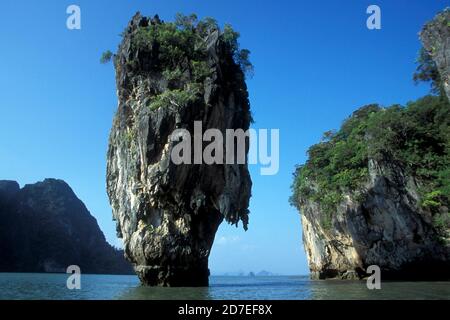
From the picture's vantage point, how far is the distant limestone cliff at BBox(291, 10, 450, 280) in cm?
2550

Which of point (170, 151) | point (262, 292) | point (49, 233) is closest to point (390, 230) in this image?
point (262, 292)

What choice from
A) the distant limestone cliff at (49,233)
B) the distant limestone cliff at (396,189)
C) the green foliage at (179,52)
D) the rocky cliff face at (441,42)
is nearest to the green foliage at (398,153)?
the distant limestone cliff at (396,189)

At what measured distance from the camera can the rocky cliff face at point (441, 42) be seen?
2211 centimetres

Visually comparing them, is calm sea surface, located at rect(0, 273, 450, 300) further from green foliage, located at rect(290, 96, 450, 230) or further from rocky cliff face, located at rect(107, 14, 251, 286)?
green foliage, located at rect(290, 96, 450, 230)

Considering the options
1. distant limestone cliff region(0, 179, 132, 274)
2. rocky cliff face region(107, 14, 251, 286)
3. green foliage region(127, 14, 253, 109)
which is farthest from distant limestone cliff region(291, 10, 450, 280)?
distant limestone cliff region(0, 179, 132, 274)

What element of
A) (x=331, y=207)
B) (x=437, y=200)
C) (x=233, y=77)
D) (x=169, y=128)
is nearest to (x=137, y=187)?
(x=169, y=128)

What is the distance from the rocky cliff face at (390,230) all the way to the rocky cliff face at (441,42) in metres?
7.38

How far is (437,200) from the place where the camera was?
25.0 m

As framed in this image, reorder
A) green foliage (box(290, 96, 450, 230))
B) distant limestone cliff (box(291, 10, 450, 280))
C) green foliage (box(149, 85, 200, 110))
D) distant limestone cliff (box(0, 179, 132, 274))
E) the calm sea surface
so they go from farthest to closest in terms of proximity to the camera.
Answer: distant limestone cliff (box(0, 179, 132, 274)) < green foliage (box(290, 96, 450, 230)) < distant limestone cliff (box(291, 10, 450, 280)) < green foliage (box(149, 85, 200, 110)) < the calm sea surface

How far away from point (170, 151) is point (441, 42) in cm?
1624

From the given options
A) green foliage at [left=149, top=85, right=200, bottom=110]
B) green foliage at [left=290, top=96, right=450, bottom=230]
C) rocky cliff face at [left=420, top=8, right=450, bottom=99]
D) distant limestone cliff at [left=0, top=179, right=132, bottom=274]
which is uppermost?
rocky cliff face at [left=420, top=8, right=450, bottom=99]

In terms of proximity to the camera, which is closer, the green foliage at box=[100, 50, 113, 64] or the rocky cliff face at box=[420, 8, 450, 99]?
the rocky cliff face at box=[420, 8, 450, 99]

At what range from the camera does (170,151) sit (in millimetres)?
22922

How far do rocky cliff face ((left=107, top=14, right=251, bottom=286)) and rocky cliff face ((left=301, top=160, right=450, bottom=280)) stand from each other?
8498 mm
